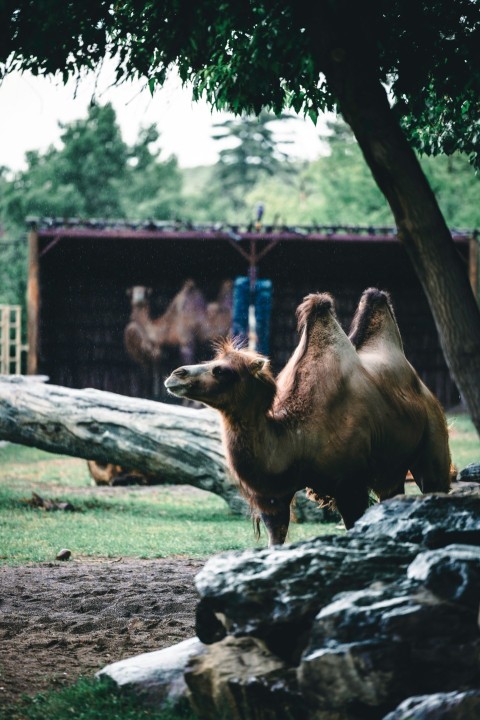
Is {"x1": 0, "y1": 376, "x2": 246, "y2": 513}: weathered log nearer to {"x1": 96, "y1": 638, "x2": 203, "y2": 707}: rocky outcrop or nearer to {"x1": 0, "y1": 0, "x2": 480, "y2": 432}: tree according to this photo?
{"x1": 0, "y1": 0, "x2": 480, "y2": 432}: tree

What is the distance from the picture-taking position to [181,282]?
974 inches

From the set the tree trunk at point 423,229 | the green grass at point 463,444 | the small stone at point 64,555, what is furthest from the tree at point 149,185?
the tree trunk at point 423,229

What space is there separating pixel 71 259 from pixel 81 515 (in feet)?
44.1

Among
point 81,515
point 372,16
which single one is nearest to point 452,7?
point 372,16

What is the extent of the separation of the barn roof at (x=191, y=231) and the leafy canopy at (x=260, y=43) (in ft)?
46.7

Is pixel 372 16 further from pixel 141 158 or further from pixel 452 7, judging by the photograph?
pixel 141 158

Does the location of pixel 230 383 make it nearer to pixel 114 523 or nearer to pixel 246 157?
pixel 114 523

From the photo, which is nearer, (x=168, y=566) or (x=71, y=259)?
(x=168, y=566)

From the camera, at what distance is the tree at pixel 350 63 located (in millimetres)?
4566

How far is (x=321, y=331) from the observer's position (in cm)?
705

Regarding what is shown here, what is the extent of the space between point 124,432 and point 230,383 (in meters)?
5.51

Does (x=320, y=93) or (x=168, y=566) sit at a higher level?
(x=320, y=93)

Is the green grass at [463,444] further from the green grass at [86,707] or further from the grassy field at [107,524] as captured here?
the green grass at [86,707]

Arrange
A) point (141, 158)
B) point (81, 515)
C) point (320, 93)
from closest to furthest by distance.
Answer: point (320, 93), point (81, 515), point (141, 158)
